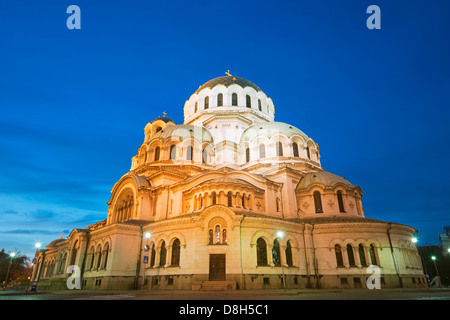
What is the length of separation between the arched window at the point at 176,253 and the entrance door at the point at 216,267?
10.4ft

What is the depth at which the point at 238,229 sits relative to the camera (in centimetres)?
2159

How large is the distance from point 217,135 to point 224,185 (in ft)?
43.6

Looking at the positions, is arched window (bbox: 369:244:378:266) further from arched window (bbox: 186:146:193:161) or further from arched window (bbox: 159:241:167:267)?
arched window (bbox: 186:146:193:161)

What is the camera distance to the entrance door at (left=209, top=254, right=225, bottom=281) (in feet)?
67.4

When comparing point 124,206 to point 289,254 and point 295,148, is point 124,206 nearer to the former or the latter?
point 289,254

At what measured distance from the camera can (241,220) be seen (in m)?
21.8

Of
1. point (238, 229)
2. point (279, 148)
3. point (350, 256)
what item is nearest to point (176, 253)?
point (238, 229)

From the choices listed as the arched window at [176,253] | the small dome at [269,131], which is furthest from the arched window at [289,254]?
the small dome at [269,131]

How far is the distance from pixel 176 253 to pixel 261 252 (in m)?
6.89

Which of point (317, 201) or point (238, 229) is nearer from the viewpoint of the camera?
point (238, 229)

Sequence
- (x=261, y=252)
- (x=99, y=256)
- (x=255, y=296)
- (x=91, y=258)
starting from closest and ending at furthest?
A: 1. (x=255, y=296)
2. (x=261, y=252)
3. (x=99, y=256)
4. (x=91, y=258)

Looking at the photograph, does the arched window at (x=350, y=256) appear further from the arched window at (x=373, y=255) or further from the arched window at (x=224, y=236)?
the arched window at (x=224, y=236)
